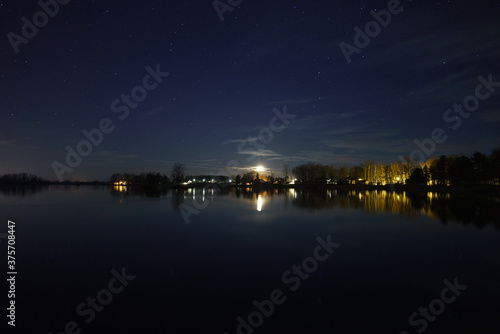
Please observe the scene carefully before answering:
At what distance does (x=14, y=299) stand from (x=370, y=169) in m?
178

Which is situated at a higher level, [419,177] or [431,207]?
[419,177]

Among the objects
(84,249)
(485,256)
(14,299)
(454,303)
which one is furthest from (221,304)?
(485,256)

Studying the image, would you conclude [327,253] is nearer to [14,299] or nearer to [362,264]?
[362,264]

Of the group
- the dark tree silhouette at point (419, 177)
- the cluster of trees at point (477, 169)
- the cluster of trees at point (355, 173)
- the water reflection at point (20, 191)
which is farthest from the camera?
the cluster of trees at point (355, 173)

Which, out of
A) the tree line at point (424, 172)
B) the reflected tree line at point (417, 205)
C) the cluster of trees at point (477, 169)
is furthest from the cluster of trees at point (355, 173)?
the reflected tree line at point (417, 205)

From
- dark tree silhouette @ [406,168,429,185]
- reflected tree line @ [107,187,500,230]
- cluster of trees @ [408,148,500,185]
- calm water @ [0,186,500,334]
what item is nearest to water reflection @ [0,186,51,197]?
reflected tree line @ [107,187,500,230]

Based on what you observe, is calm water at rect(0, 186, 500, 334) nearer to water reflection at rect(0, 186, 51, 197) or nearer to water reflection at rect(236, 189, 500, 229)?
water reflection at rect(236, 189, 500, 229)

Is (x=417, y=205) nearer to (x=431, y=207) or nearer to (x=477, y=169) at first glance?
(x=431, y=207)

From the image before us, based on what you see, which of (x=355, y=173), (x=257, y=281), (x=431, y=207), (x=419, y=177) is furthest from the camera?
(x=355, y=173)

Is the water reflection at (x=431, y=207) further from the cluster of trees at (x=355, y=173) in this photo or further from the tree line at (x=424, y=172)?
the cluster of trees at (x=355, y=173)

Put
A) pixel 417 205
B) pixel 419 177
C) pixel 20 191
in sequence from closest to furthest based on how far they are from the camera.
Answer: pixel 417 205, pixel 20 191, pixel 419 177

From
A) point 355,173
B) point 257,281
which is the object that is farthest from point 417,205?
point 355,173

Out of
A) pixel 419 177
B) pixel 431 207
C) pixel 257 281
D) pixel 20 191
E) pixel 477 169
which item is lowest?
pixel 20 191

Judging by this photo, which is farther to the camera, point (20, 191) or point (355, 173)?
point (355, 173)
